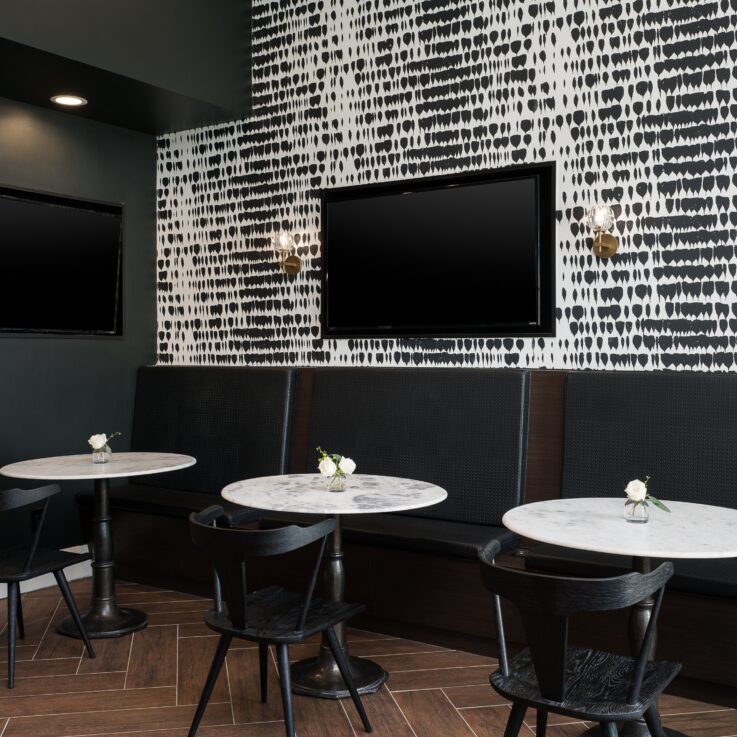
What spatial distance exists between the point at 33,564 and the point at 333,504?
1.49 meters

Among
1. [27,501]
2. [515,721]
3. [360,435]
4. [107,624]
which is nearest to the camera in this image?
[515,721]

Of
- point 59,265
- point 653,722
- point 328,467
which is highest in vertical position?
point 59,265

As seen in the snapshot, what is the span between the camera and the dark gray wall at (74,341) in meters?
4.74

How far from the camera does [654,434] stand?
3.65 m

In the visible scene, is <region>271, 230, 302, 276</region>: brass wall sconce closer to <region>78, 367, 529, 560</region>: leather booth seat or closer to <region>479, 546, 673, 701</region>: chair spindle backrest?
<region>78, 367, 529, 560</region>: leather booth seat

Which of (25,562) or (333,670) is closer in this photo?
(333,670)

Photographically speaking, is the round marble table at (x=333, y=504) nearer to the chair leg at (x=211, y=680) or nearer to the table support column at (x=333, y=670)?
the table support column at (x=333, y=670)

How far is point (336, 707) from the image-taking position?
3.17 metres

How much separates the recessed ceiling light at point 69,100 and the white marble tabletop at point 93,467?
6.68ft

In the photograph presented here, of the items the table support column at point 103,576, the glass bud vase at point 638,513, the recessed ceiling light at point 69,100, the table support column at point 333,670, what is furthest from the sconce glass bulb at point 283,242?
the glass bud vase at point 638,513

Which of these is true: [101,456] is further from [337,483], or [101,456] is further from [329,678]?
[329,678]

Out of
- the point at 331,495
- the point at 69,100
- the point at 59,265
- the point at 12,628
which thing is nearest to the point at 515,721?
the point at 331,495

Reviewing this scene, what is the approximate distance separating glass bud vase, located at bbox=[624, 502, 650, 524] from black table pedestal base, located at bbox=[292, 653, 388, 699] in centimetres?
129

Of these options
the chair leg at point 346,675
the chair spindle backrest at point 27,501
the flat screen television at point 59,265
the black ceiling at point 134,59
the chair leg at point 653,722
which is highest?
the black ceiling at point 134,59
